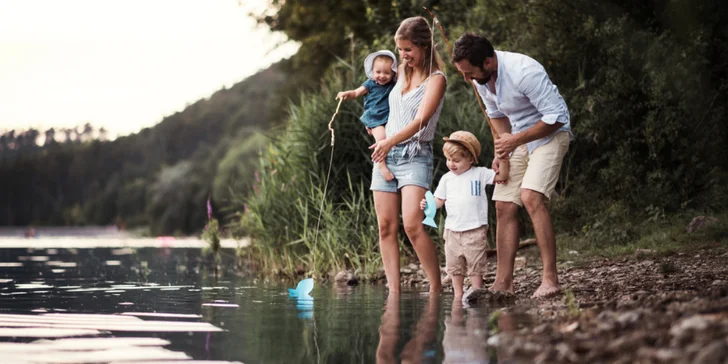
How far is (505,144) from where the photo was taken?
21.1ft

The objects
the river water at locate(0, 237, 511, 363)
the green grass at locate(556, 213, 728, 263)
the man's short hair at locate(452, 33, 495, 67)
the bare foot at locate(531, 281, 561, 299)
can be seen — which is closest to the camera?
the river water at locate(0, 237, 511, 363)

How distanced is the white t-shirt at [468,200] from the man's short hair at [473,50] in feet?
3.96

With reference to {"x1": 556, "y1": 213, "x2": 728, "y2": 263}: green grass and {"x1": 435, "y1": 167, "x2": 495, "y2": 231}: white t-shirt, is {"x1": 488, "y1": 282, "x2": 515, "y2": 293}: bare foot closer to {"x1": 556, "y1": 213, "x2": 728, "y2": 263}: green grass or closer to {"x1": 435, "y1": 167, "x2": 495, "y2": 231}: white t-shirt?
{"x1": 435, "y1": 167, "x2": 495, "y2": 231}: white t-shirt

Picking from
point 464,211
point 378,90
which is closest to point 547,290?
point 464,211

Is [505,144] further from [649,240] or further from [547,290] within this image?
[649,240]

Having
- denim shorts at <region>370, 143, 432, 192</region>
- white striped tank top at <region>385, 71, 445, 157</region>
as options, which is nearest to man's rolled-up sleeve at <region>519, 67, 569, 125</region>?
white striped tank top at <region>385, 71, 445, 157</region>

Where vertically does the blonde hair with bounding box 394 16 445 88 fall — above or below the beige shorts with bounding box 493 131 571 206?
above

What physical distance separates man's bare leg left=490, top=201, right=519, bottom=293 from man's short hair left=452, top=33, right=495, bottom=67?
105cm

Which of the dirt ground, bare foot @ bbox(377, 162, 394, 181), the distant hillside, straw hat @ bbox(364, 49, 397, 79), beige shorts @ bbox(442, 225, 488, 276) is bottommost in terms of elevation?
the dirt ground

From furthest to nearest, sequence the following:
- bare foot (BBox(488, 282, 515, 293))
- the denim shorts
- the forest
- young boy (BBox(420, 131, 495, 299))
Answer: the forest
young boy (BBox(420, 131, 495, 299))
the denim shorts
bare foot (BBox(488, 282, 515, 293))

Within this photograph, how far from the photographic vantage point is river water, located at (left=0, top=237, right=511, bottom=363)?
3922 mm

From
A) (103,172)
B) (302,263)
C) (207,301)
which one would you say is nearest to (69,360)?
(207,301)

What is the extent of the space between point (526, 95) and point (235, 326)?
8.35 ft

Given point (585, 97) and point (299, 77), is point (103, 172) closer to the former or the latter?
point (299, 77)
